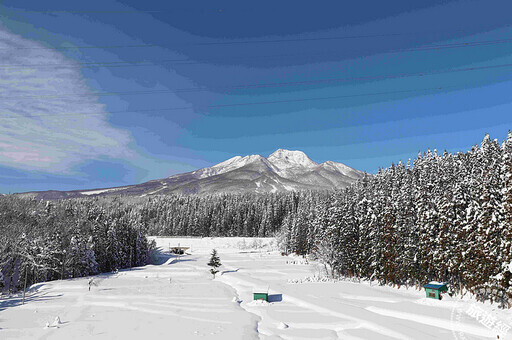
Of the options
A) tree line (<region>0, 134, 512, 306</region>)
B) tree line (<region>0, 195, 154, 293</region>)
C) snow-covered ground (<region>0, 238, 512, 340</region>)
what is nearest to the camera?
snow-covered ground (<region>0, 238, 512, 340</region>)

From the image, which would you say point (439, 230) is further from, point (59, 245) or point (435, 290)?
point (59, 245)

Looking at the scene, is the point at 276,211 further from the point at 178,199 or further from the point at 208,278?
the point at 208,278

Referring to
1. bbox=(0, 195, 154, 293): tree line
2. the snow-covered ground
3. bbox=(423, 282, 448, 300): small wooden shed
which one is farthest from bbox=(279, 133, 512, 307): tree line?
bbox=(0, 195, 154, 293): tree line

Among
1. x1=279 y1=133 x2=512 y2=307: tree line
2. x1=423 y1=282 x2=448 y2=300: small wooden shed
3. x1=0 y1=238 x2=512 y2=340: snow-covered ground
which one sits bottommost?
x1=0 y1=238 x2=512 y2=340: snow-covered ground

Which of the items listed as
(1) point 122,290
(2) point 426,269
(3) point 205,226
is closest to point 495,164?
(2) point 426,269

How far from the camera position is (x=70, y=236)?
65.1 meters

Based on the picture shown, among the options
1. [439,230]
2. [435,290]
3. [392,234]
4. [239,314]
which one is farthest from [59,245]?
[439,230]

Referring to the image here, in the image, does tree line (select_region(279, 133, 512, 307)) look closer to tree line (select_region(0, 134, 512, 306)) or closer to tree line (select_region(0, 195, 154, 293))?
tree line (select_region(0, 134, 512, 306))

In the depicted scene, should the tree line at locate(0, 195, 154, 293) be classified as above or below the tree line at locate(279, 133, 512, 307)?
below

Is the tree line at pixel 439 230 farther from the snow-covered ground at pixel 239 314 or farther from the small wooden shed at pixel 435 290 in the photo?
the snow-covered ground at pixel 239 314

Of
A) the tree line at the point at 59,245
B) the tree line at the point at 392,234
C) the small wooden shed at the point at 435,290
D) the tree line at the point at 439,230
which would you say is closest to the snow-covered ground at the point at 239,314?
the small wooden shed at the point at 435,290

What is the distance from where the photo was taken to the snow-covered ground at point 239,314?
855 inches

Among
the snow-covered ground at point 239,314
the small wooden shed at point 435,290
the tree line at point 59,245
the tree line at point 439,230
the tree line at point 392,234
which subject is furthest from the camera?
the tree line at point 59,245

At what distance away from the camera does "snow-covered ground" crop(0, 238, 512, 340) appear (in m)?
21.7
